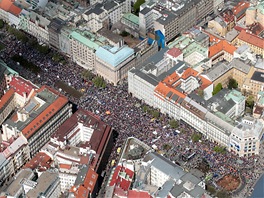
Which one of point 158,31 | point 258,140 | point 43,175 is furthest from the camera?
point 158,31

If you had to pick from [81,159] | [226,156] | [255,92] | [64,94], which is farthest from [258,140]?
[64,94]

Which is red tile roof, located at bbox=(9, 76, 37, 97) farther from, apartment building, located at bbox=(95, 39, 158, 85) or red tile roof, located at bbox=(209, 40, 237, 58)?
red tile roof, located at bbox=(209, 40, 237, 58)

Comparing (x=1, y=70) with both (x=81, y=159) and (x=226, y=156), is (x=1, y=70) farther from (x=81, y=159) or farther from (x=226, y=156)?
(x=226, y=156)

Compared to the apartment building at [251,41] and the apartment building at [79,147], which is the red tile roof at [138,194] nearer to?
the apartment building at [79,147]

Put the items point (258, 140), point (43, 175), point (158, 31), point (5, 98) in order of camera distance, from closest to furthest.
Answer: point (43, 175), point (258, 140), point (5, 98), point (158, 31)

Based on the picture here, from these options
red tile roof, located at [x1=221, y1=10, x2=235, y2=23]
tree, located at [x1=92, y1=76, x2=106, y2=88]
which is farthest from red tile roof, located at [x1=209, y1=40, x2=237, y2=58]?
tree, located at [x1=92, y1=76, x2=106, y2=88]

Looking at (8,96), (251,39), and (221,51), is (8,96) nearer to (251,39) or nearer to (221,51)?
(221,51)

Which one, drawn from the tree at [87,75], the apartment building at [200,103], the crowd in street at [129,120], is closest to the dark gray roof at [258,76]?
the apartment building at [200,103]
